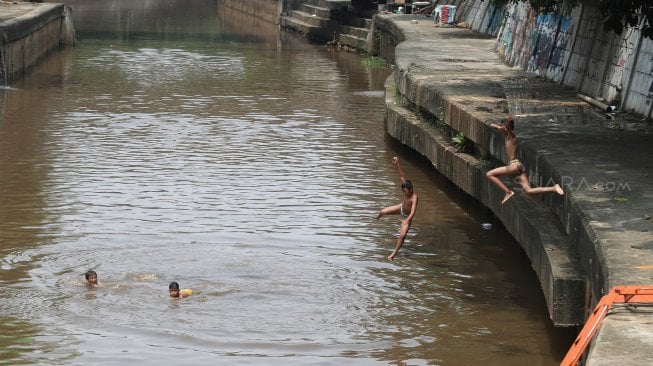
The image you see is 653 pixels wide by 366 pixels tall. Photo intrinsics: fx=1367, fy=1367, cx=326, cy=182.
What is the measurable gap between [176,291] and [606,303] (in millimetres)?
4872

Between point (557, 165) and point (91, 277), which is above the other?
point (557, 165)

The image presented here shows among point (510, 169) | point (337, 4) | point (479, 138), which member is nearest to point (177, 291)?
point (510, 169)

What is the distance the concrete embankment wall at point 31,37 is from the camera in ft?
97.7

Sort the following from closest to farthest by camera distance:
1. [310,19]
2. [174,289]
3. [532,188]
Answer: [174,289] < [532,188] < [310,19]

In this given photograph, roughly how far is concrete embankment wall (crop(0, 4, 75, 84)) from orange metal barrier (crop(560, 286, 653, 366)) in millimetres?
21998

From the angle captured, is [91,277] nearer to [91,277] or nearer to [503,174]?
[91,277]

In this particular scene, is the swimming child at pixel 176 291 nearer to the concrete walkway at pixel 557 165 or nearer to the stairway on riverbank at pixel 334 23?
the concrete walkway at pixel 557 165

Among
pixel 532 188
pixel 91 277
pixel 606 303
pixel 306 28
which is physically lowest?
pixel 306 28

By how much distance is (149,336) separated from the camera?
1145 cm

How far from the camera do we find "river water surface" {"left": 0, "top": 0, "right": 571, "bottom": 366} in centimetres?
1140

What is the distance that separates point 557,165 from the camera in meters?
13.4

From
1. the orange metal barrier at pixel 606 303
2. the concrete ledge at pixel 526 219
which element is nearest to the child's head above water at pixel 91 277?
the concrete ledge at pixel 526 219

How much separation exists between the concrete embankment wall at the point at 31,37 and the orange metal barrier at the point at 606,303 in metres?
22.0

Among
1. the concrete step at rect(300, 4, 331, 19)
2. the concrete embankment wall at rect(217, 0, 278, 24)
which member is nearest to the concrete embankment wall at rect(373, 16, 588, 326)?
the concrete step at rect(300, 4, 331, 19)
